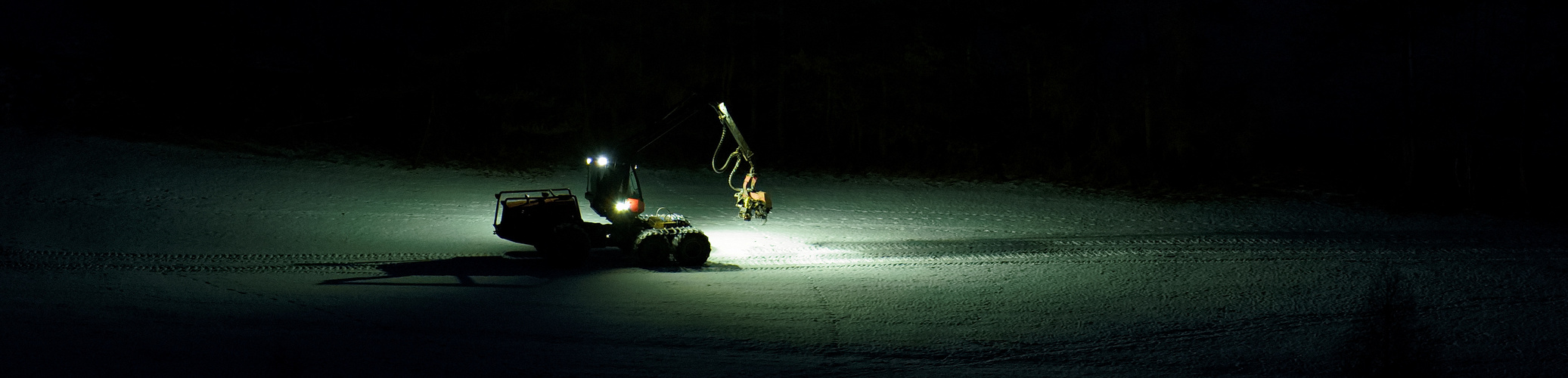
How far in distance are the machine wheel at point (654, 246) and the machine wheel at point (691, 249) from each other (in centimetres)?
9

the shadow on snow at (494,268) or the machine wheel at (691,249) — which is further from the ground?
the machine wheel at (691,249)

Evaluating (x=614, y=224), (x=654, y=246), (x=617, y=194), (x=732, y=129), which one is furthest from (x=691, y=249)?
(x=732, y=129)

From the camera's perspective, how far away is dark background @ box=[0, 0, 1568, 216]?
21422 millimetres

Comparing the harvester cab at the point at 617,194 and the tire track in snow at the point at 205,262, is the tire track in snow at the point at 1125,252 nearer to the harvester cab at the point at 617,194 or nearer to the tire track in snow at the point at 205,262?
the harvester cab at the point at 617,194

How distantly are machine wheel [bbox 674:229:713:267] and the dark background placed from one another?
11.4 m

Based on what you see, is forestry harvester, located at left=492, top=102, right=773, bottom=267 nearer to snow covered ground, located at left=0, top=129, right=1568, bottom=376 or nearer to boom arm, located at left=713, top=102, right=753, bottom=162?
boom arm, located at left=713, top=102, right=753, bottom=162

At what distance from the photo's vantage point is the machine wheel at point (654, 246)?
34.1ft

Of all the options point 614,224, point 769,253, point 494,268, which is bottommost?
point 494,268

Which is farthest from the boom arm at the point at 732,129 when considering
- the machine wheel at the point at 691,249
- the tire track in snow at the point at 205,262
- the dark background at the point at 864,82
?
the dark background at the point at 864,82

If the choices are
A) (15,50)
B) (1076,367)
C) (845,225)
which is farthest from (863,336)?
(15,50)

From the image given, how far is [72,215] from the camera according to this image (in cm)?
1344

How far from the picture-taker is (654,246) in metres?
10.4

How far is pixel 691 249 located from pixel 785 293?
184cm

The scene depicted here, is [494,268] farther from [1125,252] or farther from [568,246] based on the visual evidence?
[1125,252]
